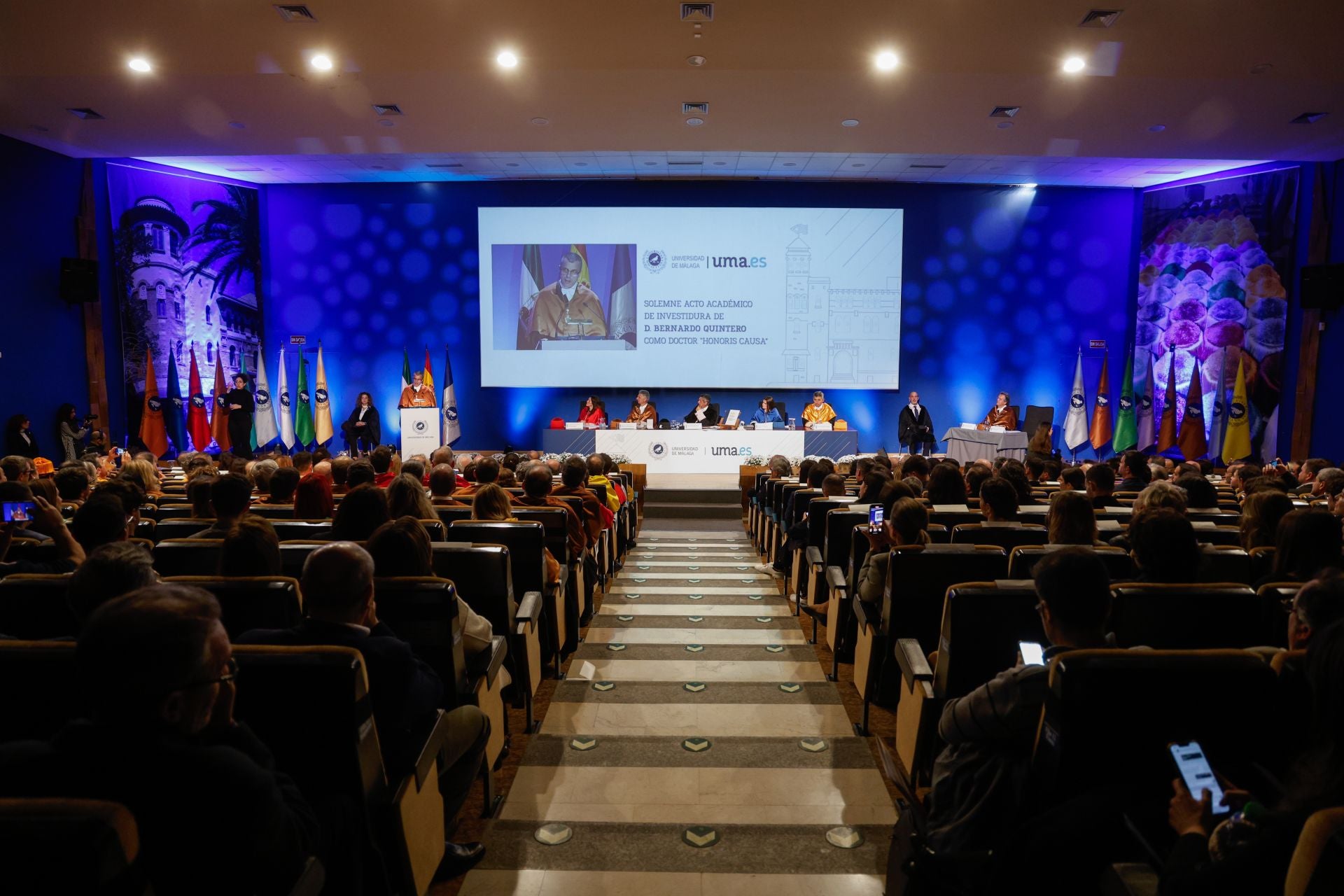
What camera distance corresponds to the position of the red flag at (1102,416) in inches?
473

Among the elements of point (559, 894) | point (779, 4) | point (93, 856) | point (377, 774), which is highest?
point (779, 4)

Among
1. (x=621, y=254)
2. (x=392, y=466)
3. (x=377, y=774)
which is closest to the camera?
(x=377, y=774)

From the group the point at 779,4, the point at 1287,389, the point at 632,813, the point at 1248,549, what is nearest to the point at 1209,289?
the point at 1287,389

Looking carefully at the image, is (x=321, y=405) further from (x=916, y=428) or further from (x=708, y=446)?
(x=916, y=428)

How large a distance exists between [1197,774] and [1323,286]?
35.3 ft

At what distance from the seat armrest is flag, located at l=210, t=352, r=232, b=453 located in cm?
1081

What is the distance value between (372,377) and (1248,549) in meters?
12.3

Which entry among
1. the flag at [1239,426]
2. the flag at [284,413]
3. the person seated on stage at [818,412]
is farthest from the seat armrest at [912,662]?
A: the flag at [284,413]

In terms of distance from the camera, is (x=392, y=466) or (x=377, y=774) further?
(x=392, y=466)

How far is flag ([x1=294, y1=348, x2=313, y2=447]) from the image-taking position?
12.4 metres

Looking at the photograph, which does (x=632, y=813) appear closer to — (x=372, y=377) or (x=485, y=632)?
(x=485, y=632)

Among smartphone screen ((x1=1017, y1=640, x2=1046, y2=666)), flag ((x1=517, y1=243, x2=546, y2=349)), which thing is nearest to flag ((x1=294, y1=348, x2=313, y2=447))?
flag ((x1=517, y1=243, x2=546, y2=349))

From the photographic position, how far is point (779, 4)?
5215 millimetres

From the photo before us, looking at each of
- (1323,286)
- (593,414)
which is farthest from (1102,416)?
(593,414)
